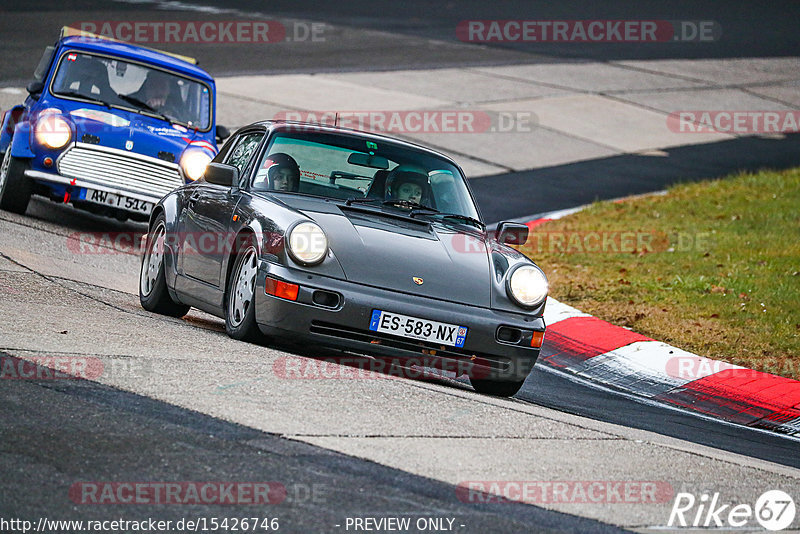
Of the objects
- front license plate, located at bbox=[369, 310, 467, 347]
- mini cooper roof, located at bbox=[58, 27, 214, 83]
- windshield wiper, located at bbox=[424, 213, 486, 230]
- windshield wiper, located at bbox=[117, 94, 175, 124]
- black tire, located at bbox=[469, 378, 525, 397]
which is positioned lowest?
black tire, located at bbox=[469, 378, 525, 397]

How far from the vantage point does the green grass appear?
926 cm

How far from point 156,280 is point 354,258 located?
7.07 feet

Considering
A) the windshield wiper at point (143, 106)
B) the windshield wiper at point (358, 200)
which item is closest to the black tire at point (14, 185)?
the windshield wiper at point (143, 106)

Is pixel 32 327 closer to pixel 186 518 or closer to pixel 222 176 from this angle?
pixel 222 176

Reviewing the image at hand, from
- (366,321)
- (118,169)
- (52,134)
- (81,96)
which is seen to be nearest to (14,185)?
(52,134)

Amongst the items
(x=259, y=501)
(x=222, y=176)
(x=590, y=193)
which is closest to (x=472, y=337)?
(x=222, y=176)

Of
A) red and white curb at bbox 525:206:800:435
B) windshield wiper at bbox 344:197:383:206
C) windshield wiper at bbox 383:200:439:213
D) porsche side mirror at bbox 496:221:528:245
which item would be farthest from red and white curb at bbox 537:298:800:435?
windshield wiper at bbox 344:197:383:206

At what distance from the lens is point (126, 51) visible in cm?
1194

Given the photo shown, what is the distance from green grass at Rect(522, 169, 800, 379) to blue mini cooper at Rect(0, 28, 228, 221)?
3595 millimetres

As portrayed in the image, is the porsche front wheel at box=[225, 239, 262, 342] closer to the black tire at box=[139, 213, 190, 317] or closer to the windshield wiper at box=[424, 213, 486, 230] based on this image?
the black tire at box=[139, 213, 190, 317]

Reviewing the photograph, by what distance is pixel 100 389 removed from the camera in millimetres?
5398

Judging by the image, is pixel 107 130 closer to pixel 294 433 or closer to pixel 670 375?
pixel 670 375

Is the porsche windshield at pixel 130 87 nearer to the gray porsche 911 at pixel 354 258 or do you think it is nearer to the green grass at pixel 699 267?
the green grass at pixel 699 267

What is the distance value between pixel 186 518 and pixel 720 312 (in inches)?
260
